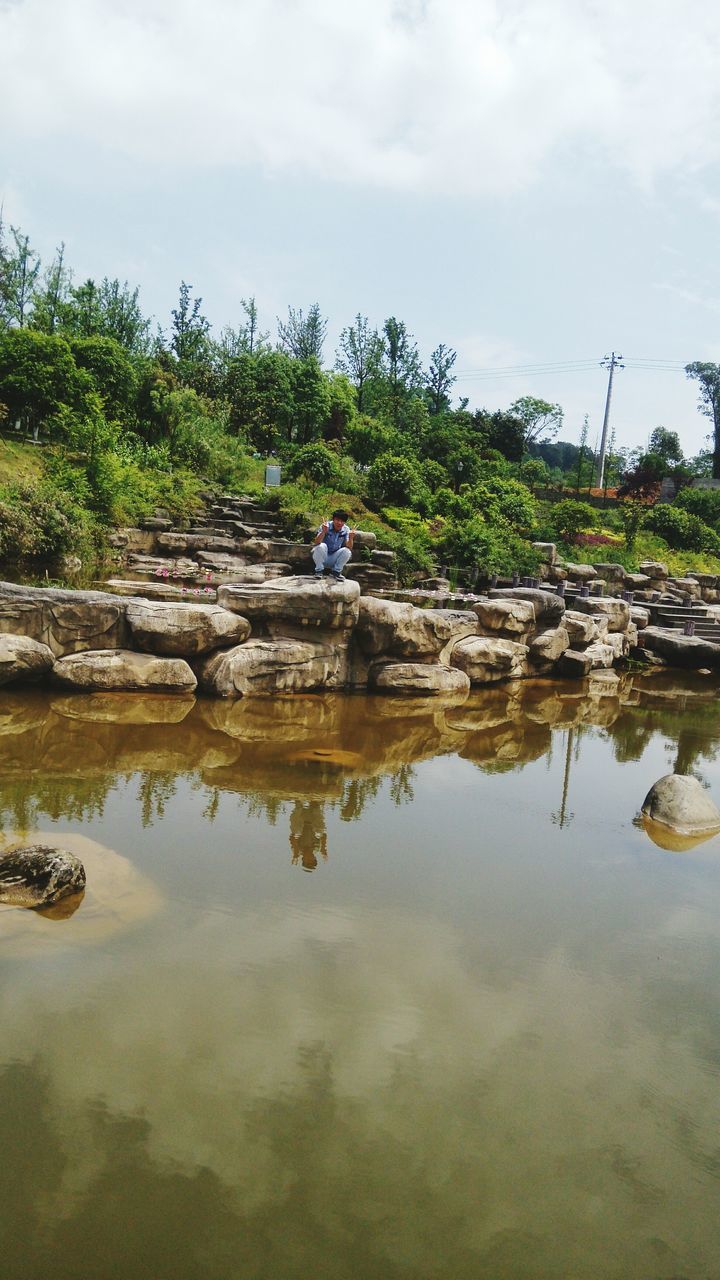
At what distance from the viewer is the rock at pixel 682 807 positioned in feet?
16.2

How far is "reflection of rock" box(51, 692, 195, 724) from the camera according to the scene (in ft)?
19.8

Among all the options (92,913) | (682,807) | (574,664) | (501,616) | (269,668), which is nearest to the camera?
(92,913)

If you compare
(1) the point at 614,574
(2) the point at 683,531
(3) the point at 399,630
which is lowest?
(3) the point at 399,630

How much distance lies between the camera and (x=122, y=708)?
6.29 metres

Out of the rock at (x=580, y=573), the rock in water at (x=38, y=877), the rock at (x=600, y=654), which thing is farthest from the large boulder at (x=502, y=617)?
the rock at (x=580, y=573)

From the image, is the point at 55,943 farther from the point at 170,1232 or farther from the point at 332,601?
the point at 332,601

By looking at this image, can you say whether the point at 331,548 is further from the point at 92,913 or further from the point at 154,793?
the point at 92,913

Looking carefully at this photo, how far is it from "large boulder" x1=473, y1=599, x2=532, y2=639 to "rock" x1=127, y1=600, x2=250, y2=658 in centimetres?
356

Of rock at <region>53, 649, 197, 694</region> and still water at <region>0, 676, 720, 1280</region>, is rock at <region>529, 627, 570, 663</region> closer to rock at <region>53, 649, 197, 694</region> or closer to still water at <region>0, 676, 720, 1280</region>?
rock at <region>53, 649, 197, 694</region>

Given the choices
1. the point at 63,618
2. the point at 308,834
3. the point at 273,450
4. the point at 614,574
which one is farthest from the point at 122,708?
the point at 273,450

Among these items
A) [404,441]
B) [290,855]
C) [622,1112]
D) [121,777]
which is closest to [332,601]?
[121,777]

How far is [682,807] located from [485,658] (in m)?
4.10

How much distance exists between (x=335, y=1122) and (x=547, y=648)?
8.41 m

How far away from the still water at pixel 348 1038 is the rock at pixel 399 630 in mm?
3094
